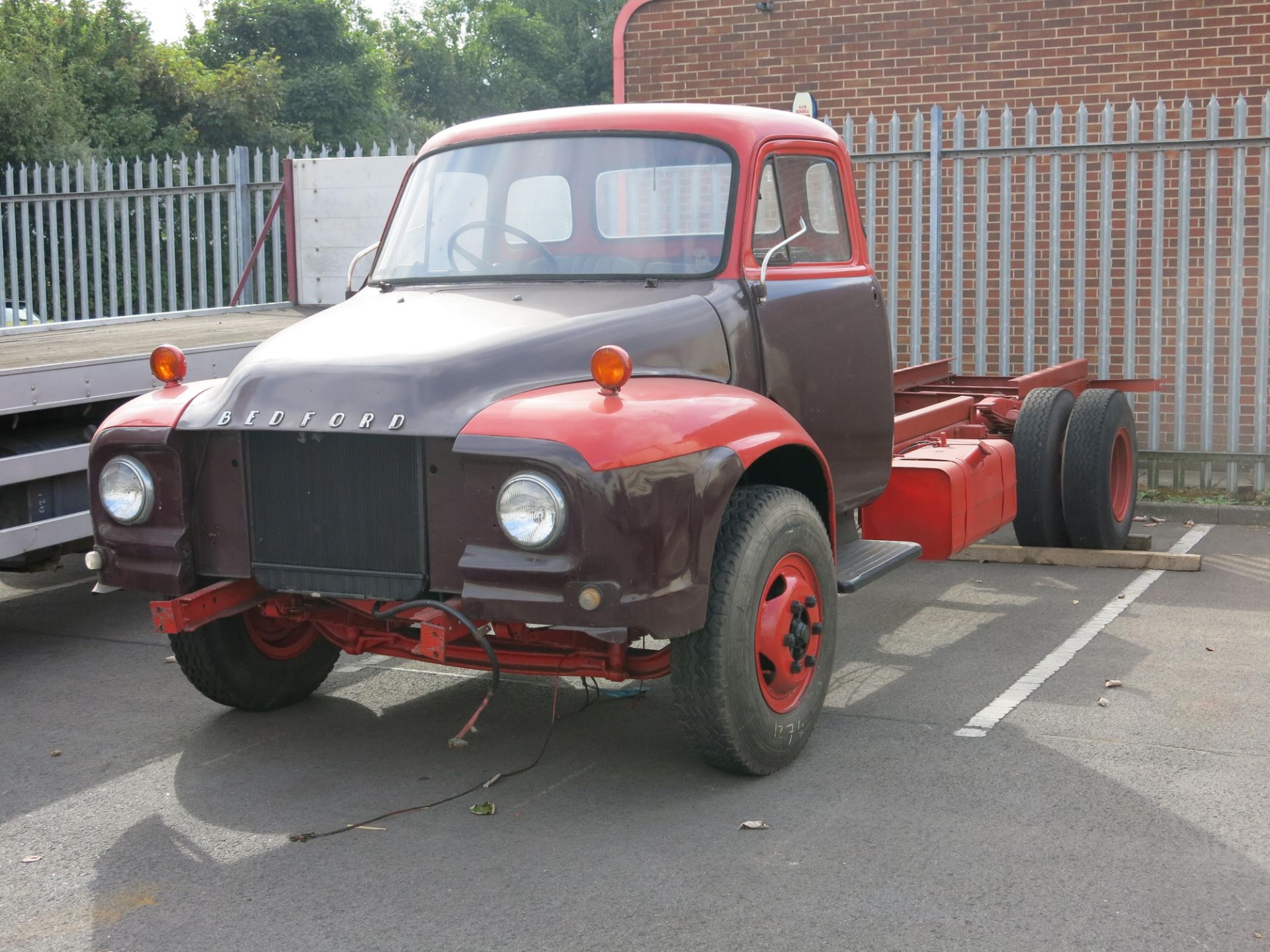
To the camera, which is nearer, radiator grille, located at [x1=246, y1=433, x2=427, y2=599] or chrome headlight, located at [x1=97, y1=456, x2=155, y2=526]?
radiator grille, located at [x1=246, y1=433, x2=427, y2=599]

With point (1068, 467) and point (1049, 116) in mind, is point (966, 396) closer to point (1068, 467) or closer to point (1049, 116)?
point (1068, 467)

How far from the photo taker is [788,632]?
4672 mm

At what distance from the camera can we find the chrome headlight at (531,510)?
403 centimetres

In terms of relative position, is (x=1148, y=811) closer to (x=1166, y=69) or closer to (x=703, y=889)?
(x=703, y=889)

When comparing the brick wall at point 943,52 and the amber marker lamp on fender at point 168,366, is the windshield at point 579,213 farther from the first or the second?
the brick wall at point 943,52

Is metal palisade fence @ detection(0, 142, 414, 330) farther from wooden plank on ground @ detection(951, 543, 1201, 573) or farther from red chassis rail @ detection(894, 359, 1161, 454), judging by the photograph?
wooden plank on ground @ detection(951, 543, 1201, 573)

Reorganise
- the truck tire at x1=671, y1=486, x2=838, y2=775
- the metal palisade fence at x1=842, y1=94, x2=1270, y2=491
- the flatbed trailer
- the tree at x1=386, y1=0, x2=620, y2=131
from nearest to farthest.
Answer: the truck tire at x1=671, y1=486, x2=838, y2=775 → the flatbed trailer → the metal palisade fence at x1=842, y1=94, x2=1270, y2=491 → the tree at x1=386, y1=0, x2=620, y2=131

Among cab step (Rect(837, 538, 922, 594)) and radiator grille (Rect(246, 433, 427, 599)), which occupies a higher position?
radiator grille (Rect(246, 433, 427, 599))

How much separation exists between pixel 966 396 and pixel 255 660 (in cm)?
440

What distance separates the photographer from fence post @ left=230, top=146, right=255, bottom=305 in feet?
42.8

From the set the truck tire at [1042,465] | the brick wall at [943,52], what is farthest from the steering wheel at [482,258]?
the brick wall at [943,52]

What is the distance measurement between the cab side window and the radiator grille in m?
1.72

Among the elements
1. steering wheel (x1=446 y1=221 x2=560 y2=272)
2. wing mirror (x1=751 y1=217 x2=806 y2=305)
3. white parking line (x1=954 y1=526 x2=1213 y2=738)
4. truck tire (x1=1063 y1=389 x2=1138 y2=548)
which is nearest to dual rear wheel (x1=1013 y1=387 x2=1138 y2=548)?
truck tire (x1=1063 y1=389 x2=1138 y2=548)

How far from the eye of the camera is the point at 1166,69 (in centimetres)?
1205
